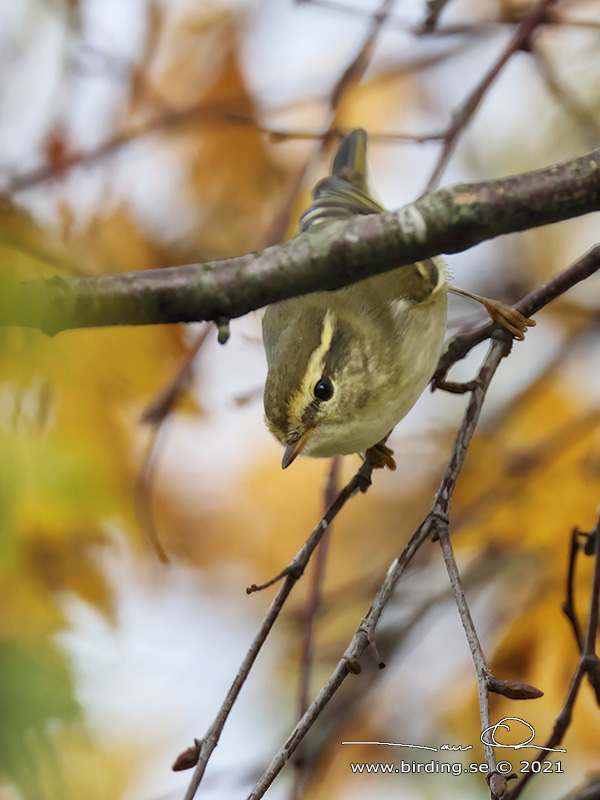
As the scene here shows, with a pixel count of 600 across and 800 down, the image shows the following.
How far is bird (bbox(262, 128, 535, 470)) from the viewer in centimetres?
154

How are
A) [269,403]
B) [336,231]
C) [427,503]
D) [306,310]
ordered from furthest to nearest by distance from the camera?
[427,503] < [306,310] < [269,403] < [336,231]

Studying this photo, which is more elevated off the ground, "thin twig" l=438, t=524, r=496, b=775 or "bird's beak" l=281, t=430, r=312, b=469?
"bird's beak" l=281, t=430, r=312, b=469

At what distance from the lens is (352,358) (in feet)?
5.28

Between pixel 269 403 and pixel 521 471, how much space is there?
85 centimetres

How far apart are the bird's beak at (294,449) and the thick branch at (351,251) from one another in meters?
0.74

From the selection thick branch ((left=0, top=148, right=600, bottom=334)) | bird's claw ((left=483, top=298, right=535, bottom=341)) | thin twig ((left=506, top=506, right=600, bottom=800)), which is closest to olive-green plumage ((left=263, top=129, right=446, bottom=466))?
bird's claw ((left=483, top=298, right=535, bottom=341))

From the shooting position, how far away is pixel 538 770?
1.10 metres

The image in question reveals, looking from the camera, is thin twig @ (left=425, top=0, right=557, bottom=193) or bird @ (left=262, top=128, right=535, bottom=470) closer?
bird @ (left=262, top=128, right=535, bottom=470)

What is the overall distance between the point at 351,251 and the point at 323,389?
2.46 ft

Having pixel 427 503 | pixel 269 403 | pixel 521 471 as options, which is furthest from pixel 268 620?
pixel 427 503

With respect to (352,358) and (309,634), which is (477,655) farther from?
(352,358)

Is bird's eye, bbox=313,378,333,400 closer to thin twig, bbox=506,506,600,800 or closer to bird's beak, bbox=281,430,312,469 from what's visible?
bird's beak, bbox=281,430,312,469

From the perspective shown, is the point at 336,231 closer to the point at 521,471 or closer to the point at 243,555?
the point at 521,471

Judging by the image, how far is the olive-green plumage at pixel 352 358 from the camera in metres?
1.54
